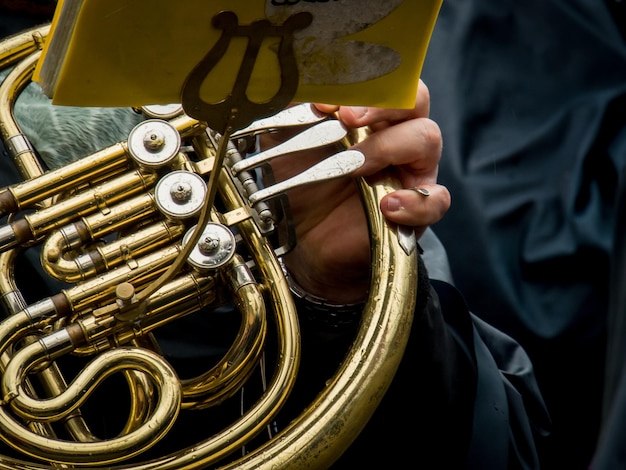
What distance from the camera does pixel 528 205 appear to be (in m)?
2.17

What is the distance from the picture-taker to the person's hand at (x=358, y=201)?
1115mm

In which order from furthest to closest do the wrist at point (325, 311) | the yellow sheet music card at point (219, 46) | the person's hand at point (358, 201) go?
the wrist at point (325, 311)
the person's hand at point (358, 201)
the yellow sheet music card at point (219, 46)

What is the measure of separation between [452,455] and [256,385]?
26cm

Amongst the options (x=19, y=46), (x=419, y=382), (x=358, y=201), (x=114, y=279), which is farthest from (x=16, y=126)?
(x=419, y=382)

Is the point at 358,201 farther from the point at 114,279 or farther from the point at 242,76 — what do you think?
the point at 242,76

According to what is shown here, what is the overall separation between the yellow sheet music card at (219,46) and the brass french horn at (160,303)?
0.17 metres

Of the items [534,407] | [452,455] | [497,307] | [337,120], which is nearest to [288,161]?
[337,120]

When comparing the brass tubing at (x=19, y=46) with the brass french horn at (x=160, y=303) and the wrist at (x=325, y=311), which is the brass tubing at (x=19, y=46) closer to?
the brass french horn at (x=160, y=303)

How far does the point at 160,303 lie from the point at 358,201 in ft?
0.99

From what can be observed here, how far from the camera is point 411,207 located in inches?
43.1

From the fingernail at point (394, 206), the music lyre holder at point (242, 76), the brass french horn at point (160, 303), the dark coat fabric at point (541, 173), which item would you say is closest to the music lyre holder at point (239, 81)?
the music lyre holder at point (242, 76)

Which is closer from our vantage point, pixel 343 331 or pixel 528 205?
pixel 343 331

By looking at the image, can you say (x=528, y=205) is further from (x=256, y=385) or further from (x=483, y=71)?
(x=256, y=385)

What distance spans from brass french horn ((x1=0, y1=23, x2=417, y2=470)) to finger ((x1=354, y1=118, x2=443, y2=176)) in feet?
0.09
